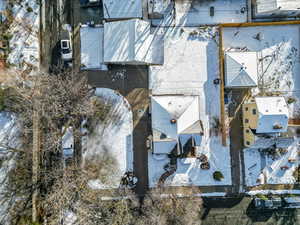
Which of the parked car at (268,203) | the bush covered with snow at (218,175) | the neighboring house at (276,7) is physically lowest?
the parked car at (268,203)

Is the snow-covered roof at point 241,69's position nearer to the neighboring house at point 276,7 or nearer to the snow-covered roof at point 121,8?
the neighboring house at point 276,7

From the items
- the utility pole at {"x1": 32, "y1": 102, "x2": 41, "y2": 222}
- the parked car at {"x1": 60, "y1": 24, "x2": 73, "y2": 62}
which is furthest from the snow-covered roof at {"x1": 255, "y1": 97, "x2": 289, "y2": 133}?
the utility pole at {"x1": 32, "y1": 102, "x2": 41, "y2": 222}

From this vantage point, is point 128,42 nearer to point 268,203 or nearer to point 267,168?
point 267,168

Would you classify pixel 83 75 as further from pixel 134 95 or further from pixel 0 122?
pixel 0 122

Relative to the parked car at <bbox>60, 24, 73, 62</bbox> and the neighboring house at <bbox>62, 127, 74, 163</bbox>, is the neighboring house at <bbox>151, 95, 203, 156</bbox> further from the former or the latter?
the parked car at <bbox>60, 24, 73, 62</bbox>

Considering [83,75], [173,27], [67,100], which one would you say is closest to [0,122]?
[67,100]

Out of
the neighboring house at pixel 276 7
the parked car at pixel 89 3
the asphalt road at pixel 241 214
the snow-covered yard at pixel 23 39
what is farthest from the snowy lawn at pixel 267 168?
the snow-covered yard at pixel 23 39
